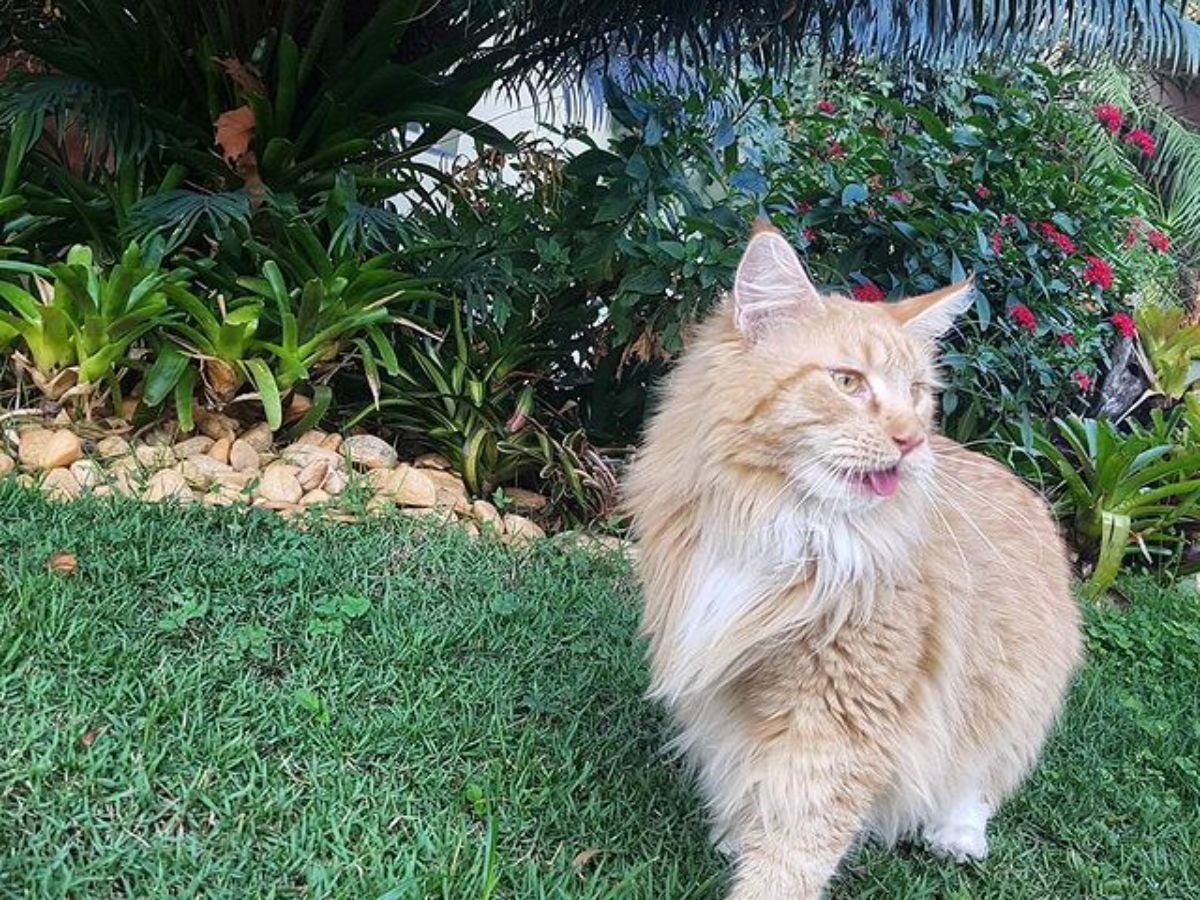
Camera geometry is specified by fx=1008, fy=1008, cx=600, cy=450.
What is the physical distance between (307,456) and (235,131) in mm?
1368

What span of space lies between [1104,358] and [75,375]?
4579 mm

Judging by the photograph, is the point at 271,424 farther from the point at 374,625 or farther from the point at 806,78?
the point at 806,78

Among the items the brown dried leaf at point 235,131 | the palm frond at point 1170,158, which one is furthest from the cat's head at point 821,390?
the palm frond at point 1170,158

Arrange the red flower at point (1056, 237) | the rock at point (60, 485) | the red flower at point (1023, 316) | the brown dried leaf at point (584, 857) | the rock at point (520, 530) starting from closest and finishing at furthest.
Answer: the brown dried leaf at point (584, 857), the rock at point (60, 485), the rock at point (520, 530), the red flower at point (1023, 316), the red flower at point (1056, 237)

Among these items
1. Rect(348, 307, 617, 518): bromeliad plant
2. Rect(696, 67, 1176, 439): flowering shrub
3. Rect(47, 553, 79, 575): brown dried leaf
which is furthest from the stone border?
Rect(696, 67, 1176, 439): flowering shrub

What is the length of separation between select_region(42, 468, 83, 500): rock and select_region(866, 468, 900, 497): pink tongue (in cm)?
258

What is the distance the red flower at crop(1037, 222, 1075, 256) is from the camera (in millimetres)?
4359

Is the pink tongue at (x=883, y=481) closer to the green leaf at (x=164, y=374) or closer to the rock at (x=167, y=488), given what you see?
the rock at (x=167, y=488)

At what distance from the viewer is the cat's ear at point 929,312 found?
209 centimetres

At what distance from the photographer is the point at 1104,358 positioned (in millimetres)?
4977

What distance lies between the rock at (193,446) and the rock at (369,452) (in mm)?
485

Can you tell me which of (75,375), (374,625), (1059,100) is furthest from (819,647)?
(1059,100)

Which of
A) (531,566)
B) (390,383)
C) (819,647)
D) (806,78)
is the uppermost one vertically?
(806,78)

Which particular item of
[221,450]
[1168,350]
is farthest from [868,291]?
[221,450]
